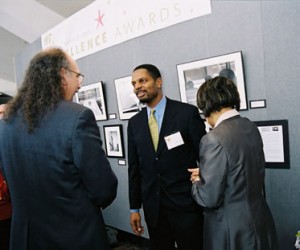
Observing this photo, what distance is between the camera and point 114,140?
11.2ft

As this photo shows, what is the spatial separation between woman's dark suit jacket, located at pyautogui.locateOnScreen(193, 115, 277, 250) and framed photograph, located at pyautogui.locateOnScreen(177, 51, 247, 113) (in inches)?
35.0

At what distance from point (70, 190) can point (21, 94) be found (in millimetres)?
485

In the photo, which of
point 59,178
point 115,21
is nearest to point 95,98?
point 115,21

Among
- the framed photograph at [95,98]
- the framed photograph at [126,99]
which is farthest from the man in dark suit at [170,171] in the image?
the framed photograph at [95,98]

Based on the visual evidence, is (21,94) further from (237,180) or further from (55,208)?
(237,180)

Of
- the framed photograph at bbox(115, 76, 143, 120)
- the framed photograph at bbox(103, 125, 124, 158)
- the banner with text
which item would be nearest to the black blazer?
the banner with text

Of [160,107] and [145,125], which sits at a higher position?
[160,107]

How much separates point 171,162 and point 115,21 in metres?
1.98

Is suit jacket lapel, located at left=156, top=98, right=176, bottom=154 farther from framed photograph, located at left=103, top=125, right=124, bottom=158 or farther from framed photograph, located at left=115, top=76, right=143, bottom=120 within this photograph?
framed photograph, located at left=103, top=125, right=124, bottom=158

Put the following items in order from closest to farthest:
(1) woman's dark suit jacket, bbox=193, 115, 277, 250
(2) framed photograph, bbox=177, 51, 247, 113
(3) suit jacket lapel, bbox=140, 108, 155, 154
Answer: (1) woman's dark suit jacket, bbox=193, 115, 277, 250, (3) suit jacket lapel, bbox=140, 108, 155, 154, (2) framed photograph, bbox=177, 51, 247, 113

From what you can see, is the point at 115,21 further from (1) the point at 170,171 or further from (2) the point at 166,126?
(1) the point at 170,171

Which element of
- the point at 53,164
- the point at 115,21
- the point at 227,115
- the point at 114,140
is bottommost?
the point at 114,140

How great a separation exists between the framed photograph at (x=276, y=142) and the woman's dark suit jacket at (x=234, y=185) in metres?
0.79

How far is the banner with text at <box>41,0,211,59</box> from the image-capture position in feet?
8.07
